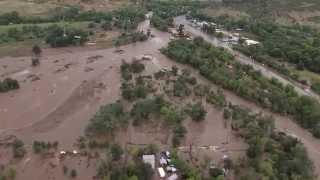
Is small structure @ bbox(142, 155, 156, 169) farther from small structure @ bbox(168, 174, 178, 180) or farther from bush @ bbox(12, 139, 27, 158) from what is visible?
bush @ bbox(12, 139, 27, 158)

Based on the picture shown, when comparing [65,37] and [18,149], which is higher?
[65,37]

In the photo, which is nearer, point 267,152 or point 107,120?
point 267,152

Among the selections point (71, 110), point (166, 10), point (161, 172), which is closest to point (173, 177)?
point (161, 172)

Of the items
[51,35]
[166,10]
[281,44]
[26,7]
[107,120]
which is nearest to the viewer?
[107,120]

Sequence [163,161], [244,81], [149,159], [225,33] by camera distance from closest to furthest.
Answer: [149,159] < [163,161] < [244,81] < [225,33]

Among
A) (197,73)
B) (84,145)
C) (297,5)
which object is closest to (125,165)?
(84,145)

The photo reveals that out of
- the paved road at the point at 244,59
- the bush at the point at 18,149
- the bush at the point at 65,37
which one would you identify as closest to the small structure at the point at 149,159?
the bush at the point at 18,149

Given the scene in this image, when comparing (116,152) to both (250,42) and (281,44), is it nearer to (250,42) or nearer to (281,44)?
(281,44)

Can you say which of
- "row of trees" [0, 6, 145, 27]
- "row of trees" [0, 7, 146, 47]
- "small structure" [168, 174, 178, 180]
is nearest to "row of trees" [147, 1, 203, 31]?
"row of trees" [0, 7, 146, 47]
